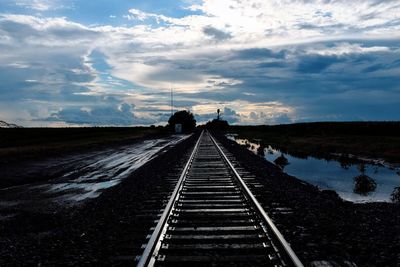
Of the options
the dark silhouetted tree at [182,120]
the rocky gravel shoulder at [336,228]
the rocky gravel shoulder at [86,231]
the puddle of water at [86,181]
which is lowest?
the puddle of water at [86,181]

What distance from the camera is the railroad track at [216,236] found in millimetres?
5875

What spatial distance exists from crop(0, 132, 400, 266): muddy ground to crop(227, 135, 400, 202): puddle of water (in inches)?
94.4

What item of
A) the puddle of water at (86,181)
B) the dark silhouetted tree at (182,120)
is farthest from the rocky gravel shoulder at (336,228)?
the dark silhouetted tree at (182,120)

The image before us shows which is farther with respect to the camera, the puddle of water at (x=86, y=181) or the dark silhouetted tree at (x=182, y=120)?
the dark silhouetted tree at (x=182, y=120)

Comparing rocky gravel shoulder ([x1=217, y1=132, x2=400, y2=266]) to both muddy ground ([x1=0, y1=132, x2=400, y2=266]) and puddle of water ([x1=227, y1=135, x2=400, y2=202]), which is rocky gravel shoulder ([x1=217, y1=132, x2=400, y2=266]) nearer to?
muddy ground ([x1=0, y1=132, x2=400, y2=266])

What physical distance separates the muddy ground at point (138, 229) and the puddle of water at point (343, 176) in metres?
2.40

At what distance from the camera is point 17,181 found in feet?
56.0

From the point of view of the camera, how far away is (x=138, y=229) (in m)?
7.78

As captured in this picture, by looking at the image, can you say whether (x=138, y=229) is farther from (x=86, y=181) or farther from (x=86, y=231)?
(x=86, y=181)

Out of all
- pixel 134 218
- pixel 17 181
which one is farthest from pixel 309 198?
pixel 17 181

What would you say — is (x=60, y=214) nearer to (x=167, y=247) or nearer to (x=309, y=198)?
(x=167, y=247)

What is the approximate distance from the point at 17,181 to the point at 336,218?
12.6m

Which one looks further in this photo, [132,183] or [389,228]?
[132,183]

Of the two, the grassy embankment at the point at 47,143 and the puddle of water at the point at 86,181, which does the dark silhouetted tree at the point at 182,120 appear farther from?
the puddle of water at the point at 86,181
